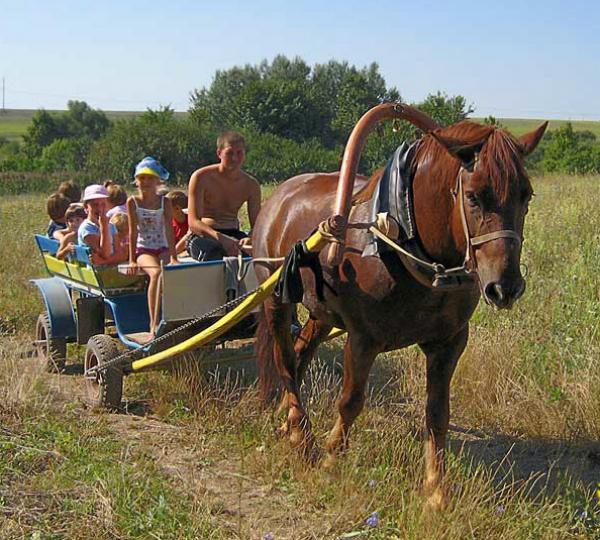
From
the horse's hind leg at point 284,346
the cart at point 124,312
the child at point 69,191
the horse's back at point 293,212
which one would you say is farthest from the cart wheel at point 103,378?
the child at point 69,191

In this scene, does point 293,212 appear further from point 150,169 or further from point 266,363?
point 150,169

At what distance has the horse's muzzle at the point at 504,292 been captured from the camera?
3.37 metres

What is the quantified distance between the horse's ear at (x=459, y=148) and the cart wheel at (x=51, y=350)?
438 centimetres

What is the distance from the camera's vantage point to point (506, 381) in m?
5.79

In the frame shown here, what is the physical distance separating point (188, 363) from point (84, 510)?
92.7 inches

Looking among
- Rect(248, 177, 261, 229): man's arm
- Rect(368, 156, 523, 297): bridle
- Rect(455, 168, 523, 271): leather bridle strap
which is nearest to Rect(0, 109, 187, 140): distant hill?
Rect(248, 177, 261, 229): man's arm

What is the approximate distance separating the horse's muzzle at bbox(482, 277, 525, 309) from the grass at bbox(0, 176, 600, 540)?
1.04m

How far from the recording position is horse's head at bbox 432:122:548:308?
3.39m

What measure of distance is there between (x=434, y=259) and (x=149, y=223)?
9.81 feet

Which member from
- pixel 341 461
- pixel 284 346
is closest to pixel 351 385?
pixel 341 461

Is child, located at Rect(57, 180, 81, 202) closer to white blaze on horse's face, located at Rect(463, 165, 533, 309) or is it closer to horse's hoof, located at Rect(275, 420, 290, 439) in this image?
horse's hoof, located at Rect(275, 420, 290, 439)

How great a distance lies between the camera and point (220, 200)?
6555 mm

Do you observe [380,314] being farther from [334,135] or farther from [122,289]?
[334,135]

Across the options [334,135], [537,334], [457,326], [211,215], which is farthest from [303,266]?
[334,135]
